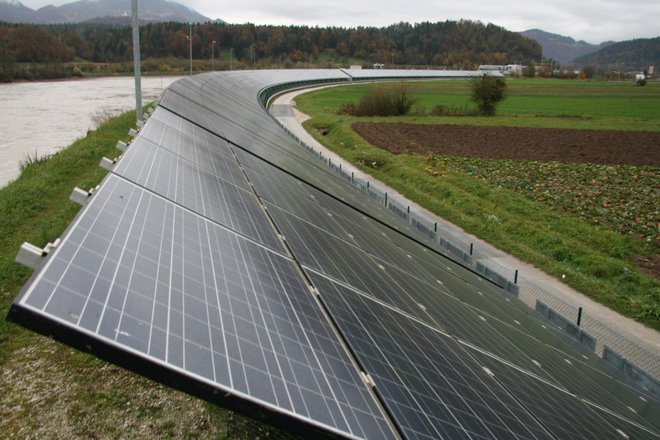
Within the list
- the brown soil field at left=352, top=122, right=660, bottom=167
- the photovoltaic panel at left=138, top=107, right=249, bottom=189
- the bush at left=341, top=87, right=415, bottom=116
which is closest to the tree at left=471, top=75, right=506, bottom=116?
the bush at left=341, top=87, right=415, bottom=116

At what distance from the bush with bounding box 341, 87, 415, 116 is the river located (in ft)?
62.9

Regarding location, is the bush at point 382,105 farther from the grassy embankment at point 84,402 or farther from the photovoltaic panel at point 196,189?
the photovoltaic panel at point 196,189

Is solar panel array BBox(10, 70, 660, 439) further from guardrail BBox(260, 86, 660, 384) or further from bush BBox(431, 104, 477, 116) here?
bush BBox(431, 104, 477, 116)

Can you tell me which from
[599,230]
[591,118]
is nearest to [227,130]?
[599,230]

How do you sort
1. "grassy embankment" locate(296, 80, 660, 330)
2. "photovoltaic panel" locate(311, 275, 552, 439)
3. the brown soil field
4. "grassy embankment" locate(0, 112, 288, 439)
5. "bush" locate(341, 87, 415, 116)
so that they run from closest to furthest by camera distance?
"photovoltaic panel" locate(311, 275, 552, 439) < "grassy embankment" locate(0, 112, 288, 439) < "grassy embankment" locate(296, 80, 660, 330) < the brown soil field < "bush" locate(341, 87, 415, 116)

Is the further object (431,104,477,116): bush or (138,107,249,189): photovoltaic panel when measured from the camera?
(431,104,477,116): bush

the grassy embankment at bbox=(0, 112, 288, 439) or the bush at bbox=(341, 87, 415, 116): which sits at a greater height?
the bush at bbox=(341, 87, 415, 116)

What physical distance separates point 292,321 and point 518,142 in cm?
4079

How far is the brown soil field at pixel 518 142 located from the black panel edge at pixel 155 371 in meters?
34.5

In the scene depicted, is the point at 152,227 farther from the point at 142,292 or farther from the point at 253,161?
the point at 253,161

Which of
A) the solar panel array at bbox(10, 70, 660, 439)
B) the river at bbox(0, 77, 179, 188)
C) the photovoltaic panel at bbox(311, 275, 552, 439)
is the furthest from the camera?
the river at bbox(0, 77, 179, 188)

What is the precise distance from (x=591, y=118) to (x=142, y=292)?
64.3 meters

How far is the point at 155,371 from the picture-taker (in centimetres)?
327

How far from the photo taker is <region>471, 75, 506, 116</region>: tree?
60.0 metres
